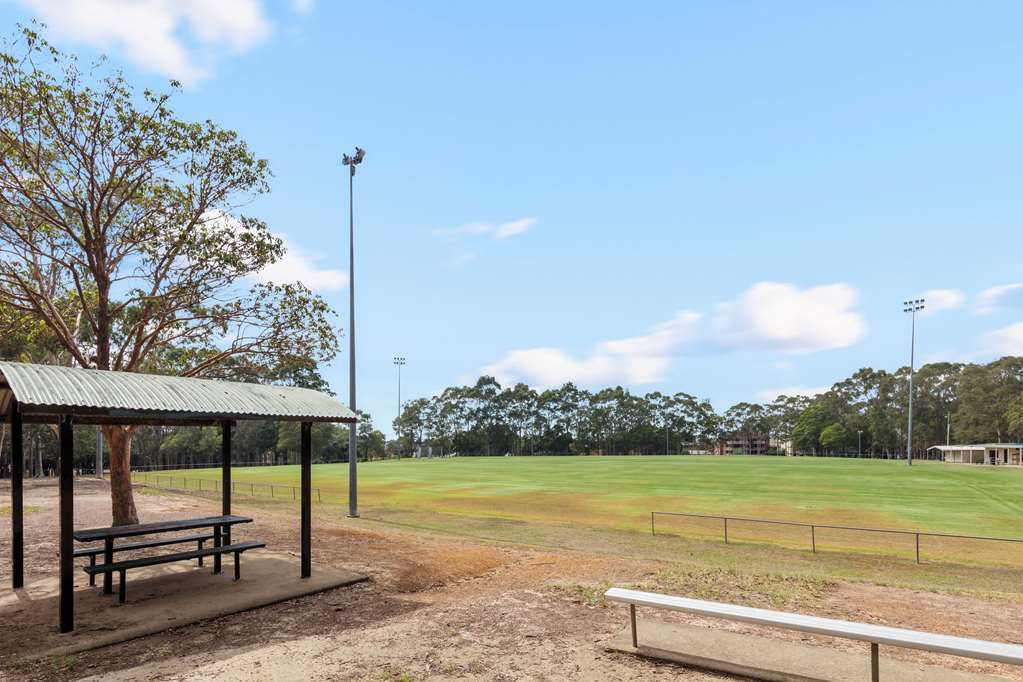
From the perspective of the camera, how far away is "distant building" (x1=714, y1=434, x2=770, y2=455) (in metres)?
186

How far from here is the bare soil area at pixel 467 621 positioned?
20.9 ft

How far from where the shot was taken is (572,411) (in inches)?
6206

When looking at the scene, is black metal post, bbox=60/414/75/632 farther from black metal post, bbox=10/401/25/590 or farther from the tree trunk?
the tree trunk

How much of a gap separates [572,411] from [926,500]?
125 m

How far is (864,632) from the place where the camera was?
581cm

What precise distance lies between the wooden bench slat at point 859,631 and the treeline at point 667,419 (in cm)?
13247

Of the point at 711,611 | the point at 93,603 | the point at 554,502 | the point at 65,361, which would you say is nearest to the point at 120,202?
the point at 93,603

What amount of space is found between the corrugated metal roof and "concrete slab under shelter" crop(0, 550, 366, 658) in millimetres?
2634

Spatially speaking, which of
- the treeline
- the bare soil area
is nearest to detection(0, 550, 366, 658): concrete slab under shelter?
the bare soil area

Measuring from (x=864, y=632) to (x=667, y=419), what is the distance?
162126 mm

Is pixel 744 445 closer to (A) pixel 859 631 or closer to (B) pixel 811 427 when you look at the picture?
(B) pixel 811 427

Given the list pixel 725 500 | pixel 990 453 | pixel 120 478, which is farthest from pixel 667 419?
pixel 120 478

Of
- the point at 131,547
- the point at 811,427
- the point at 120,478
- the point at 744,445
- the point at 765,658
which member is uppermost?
the point at 131,547

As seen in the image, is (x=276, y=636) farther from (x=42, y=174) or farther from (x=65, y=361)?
(x=65, y=361)
